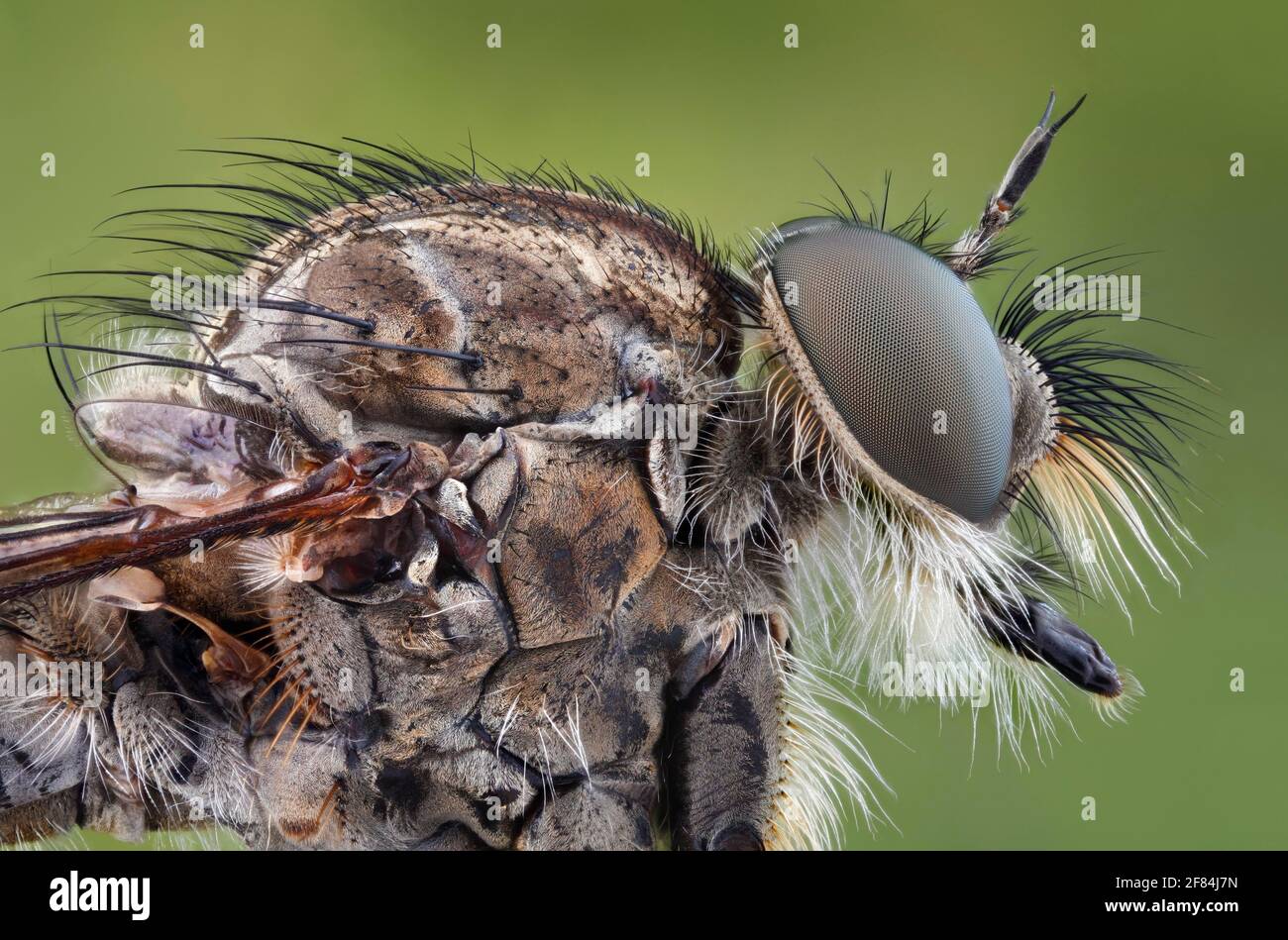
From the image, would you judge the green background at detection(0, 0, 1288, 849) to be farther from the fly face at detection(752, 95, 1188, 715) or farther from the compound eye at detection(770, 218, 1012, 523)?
the compound eye at detection(770, 218, 1012, 523)

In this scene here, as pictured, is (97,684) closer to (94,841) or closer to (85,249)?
(94,841)

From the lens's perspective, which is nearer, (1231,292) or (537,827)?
(537,827)

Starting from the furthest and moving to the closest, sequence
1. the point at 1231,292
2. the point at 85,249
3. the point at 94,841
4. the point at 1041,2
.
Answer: the point at 1041,2
the point at 1231,292
the point at 85,249
the point at 94,841

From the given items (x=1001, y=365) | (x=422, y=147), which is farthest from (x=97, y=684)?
(x=422, y=147)
